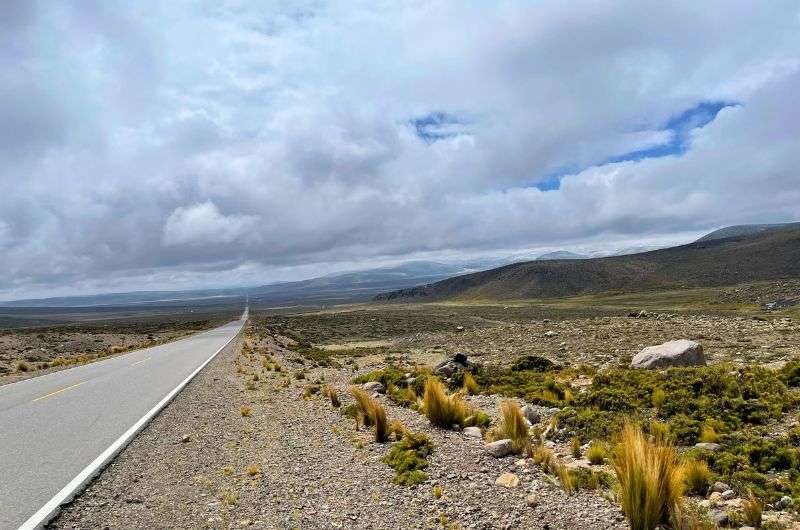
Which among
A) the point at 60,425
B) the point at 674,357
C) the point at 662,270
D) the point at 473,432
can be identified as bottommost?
the point at 662,270

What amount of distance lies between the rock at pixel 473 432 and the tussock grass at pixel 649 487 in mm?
4073

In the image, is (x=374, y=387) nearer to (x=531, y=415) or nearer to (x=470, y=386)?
(x=470, y=386)

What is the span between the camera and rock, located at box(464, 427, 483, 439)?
392 inches

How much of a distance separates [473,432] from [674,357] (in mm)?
11199

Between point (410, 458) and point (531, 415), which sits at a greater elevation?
point (410, 458)

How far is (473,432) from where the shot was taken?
10.1m

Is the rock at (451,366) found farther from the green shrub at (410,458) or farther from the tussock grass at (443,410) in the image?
the green shrub at (410,458)

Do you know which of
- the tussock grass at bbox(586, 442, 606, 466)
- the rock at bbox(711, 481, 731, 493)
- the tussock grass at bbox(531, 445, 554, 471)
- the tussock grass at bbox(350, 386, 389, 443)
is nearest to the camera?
the rock at bbox(711, 481, 731, 493)

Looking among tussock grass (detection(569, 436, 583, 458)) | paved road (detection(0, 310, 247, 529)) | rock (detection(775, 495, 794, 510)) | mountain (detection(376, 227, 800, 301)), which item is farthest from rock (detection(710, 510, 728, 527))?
mountain (detection(376, 227, 800, 301))

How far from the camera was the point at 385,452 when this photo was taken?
8898mm

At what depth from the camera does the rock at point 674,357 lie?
17609 mm

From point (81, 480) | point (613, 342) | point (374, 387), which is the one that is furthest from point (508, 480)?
point (613, 342)

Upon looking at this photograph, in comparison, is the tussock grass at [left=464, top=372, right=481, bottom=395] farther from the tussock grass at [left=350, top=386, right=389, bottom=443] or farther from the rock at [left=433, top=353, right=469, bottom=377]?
the tussock grass at [left=350, top=386, right=389, bottom=443]

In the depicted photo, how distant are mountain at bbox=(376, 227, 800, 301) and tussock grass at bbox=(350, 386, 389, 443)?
12472 centimetres
